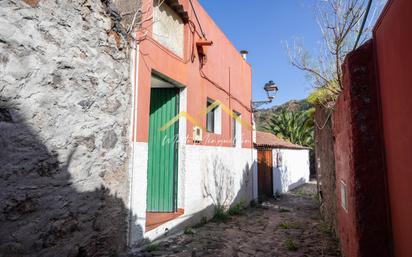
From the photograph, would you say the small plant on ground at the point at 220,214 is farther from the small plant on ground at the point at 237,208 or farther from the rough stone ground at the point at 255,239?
the small plant on ground at the point at 237,208

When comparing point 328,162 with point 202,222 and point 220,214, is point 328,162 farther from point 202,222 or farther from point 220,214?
point 202,222

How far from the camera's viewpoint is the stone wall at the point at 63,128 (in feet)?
9.06

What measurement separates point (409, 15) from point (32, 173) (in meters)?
3.71

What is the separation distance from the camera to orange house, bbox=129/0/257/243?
4715 millimetres

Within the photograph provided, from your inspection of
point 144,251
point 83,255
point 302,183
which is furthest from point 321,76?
point 302,183

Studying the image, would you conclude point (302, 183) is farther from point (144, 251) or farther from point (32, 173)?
point (32, 173)

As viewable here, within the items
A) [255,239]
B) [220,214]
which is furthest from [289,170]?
[255,239]

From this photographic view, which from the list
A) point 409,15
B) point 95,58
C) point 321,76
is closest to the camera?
point 409,15

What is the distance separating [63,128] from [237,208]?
684cm

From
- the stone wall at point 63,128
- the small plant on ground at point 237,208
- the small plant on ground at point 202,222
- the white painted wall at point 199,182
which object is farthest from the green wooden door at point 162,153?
the small plant on ground at point 237,208

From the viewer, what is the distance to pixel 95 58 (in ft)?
12.8

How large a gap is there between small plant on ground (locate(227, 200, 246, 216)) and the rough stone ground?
273 millimetres

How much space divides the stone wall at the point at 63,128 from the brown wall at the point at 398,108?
11.5 feet

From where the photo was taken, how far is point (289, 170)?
1722 centimetres
